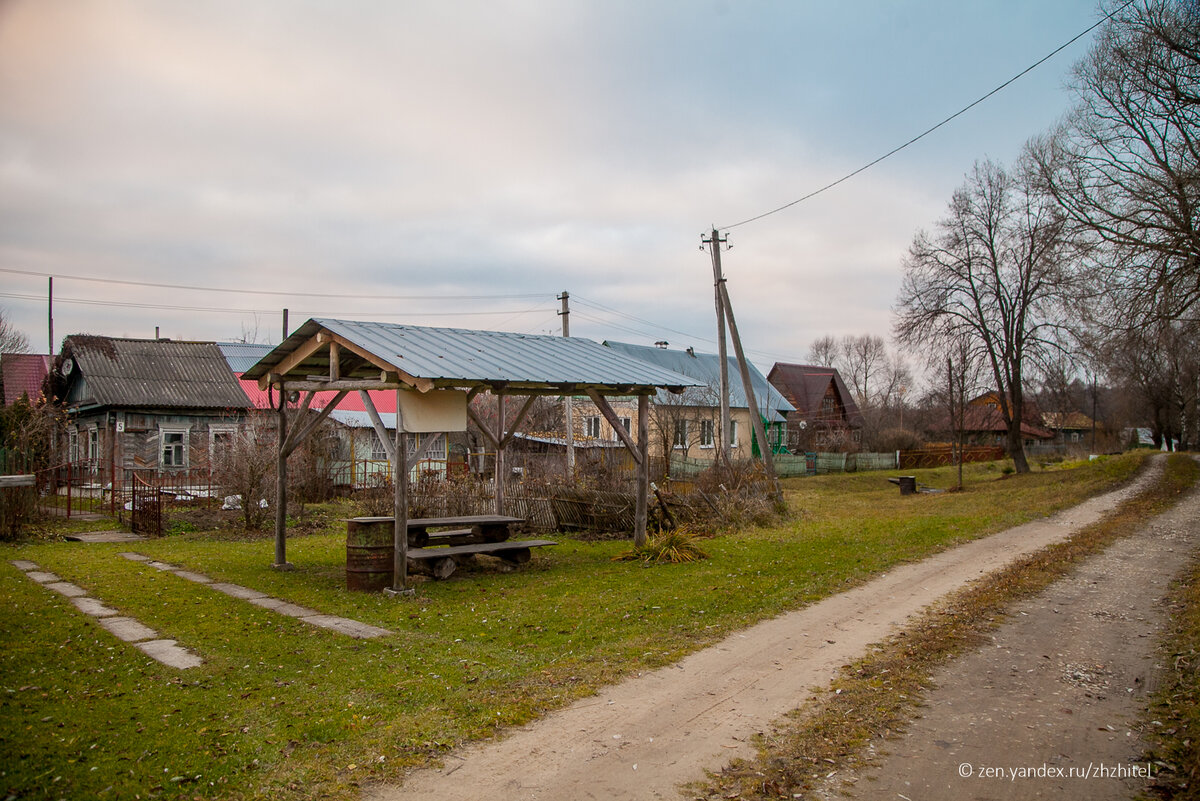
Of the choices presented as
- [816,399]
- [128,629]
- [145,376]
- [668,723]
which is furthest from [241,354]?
[816,399]

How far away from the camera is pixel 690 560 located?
12195 millimetres

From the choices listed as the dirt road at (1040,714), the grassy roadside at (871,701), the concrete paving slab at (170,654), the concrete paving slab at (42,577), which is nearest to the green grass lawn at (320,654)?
the concrete paving slab at (170,654)

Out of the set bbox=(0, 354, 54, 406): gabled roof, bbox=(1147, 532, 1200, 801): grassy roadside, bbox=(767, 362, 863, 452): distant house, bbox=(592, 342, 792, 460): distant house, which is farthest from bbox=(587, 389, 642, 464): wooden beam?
bbox=(767, 362, 863, 452): distant house

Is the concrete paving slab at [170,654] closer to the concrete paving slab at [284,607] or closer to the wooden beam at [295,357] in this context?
the concrete paving slab at [284,607]

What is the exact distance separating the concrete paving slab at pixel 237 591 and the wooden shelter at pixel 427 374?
4.82 feet

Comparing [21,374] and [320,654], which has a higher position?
[21,374]

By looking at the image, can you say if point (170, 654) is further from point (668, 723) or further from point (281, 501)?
point (281, 501)

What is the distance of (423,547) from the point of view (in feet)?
40.5

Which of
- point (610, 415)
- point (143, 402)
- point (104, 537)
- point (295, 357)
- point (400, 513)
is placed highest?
point (143, 402)

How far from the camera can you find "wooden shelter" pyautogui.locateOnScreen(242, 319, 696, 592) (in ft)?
32.8

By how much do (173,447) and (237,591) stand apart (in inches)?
688

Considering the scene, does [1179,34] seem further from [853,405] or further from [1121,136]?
[853,405]

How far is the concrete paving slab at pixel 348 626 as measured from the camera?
785cm

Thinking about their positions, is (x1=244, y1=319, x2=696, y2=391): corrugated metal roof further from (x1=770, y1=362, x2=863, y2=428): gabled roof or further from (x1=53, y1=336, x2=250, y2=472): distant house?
(x1=770, y1=362, x2=863, y2=428): gabled roof
